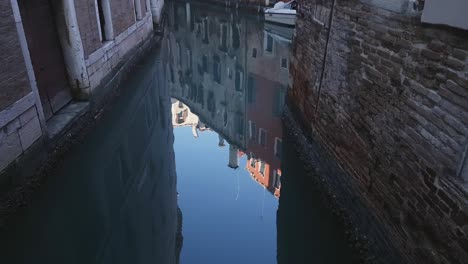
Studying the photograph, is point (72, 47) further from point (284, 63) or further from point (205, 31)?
point (205, 31)

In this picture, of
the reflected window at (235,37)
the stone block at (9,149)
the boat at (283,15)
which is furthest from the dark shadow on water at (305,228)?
the boat at (283,15)

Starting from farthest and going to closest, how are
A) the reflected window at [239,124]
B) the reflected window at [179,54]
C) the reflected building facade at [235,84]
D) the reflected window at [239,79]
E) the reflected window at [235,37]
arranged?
the reflected window at [235,37], the reflected window at [179,54], the reflected window at [239,79], the reflected window at [239,124], the reflected building facade at [235,84]

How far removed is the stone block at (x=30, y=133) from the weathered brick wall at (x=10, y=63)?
0.41 metres

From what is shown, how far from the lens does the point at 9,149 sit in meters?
4.93

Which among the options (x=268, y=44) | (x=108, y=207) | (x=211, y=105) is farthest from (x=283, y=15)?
(x=108, y=207)

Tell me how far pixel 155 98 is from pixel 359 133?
24.3 feet

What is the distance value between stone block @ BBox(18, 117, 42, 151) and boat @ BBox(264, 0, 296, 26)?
566 inches

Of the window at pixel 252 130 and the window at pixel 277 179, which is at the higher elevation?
the window at pixel 277 179

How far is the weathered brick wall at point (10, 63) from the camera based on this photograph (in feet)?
16.3

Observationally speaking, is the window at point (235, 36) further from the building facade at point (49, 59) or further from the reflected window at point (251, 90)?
the building facade at point (49, 59)

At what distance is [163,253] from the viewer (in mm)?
5234

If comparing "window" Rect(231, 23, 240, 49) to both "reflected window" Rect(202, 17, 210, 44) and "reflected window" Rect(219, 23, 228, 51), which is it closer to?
"reflected window" Rect(219, 23, 228, 51)

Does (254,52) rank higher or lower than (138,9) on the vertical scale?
lower

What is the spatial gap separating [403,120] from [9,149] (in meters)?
4.73
